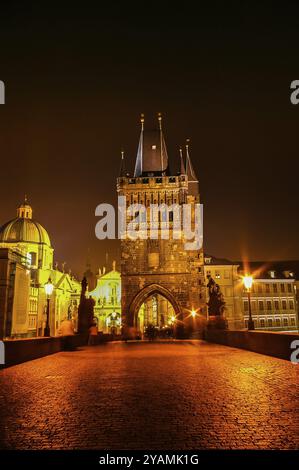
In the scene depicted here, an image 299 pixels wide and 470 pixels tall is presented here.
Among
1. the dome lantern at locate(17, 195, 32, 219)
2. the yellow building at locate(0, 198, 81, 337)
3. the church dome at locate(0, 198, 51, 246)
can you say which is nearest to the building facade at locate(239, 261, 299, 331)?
the yellow building at locate(0, 198, 81, 337)

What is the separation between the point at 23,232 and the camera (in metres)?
66.7

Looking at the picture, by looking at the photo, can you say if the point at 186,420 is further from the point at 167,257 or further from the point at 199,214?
the point at 199,214

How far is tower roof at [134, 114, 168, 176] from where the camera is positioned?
48156 millimetres

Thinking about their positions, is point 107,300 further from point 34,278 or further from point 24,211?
point 24,211

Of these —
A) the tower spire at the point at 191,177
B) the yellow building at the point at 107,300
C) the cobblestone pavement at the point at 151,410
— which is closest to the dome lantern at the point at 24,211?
the yellow building at the point at 107,300

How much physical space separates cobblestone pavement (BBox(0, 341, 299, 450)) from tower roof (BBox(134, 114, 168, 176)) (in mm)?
39702

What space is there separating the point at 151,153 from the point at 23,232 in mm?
29887

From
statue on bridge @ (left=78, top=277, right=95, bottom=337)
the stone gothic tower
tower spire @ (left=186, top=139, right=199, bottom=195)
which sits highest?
tower spire @ (left=186, top=139, right=199, bottom=195)

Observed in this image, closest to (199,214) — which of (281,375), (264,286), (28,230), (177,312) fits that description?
(177,312)

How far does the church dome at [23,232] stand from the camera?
217ft

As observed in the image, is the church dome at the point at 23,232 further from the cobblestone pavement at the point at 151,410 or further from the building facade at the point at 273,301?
the cobblestone pavement at the point at 151,410

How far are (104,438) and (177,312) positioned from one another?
126 ft

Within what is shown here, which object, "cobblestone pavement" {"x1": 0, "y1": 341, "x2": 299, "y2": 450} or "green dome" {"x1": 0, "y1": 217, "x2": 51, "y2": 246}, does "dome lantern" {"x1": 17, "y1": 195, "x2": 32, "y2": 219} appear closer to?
"green dome" {"x1": 0, "y1": 217, "x2": 51, "y2": 246}
